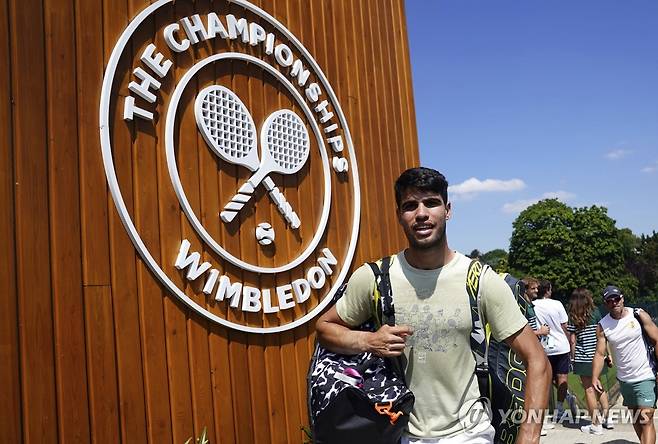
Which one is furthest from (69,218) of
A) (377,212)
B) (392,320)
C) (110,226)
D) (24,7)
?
(377,212)

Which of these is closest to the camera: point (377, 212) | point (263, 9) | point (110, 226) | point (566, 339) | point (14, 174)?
point (14, 174)

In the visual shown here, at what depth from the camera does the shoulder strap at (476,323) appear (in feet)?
7.18

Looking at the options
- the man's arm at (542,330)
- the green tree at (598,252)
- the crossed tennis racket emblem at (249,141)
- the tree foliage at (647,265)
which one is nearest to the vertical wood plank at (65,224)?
the crossed tennis racket emblem at (249,141)

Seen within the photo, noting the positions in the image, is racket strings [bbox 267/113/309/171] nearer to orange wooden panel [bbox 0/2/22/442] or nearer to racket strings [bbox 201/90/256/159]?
racket strings [bbox 201/90/256/159]

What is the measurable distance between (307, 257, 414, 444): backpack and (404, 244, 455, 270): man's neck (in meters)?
0.12

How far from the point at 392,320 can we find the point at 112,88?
79.2 inches

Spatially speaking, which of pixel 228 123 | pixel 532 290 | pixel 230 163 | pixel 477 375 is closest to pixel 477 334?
pixel 477 375

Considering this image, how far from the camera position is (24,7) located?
2992mm

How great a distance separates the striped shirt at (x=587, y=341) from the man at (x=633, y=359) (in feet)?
4.70

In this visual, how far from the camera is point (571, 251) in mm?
36781

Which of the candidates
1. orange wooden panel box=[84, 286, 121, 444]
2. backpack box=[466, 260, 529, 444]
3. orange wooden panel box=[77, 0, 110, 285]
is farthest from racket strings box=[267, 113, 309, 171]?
backpack box=[466, 260, 529, 444]

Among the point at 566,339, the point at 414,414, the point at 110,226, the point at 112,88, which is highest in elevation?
the point at 112,88

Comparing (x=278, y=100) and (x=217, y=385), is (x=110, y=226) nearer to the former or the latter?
(x=217, y=385)

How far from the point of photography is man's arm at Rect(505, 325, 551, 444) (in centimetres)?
207
